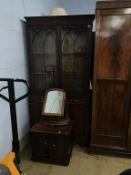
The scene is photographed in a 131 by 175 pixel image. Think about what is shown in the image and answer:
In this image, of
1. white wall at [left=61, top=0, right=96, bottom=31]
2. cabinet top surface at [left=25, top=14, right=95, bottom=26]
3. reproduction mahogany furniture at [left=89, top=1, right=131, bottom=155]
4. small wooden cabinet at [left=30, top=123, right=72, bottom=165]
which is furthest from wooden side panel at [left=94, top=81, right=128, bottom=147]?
white wall at [left=61, top=0, right=96, bottom=31]

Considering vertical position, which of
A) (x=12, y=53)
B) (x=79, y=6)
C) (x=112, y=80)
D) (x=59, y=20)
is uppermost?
(x=79, y=6)

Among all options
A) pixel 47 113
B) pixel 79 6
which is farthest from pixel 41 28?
pixel 79 6

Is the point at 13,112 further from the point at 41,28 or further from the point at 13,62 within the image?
the point at 41,28

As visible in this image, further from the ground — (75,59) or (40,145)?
(75,59)

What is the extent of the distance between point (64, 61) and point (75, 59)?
0.16 meters

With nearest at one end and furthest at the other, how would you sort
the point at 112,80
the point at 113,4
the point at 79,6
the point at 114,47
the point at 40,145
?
the point at 113,4 → the point at 114,47 → the point at 112,80 → the point at 40,145 → the point at 79,6

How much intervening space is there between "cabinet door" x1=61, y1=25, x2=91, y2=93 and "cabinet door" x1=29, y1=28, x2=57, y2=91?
0.15m

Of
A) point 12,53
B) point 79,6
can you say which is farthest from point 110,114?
point 79,6

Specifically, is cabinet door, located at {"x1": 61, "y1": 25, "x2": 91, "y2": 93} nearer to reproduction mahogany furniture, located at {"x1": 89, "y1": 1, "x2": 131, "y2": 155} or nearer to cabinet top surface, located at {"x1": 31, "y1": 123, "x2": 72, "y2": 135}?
reproduction mahogany furniture, located at {"x1": 89, "y1": 1, "x2": 131, "y2": 155}

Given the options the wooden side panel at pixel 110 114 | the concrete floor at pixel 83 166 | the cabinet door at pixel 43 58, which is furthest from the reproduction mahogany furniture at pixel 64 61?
the concrete floor at pixel 83 166

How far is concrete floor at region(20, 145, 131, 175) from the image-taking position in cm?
210

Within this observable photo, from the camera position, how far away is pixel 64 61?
8.22 feet

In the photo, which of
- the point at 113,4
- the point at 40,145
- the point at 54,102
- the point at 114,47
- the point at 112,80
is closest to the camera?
the point at 113,4

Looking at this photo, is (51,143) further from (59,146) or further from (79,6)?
(79,6)
